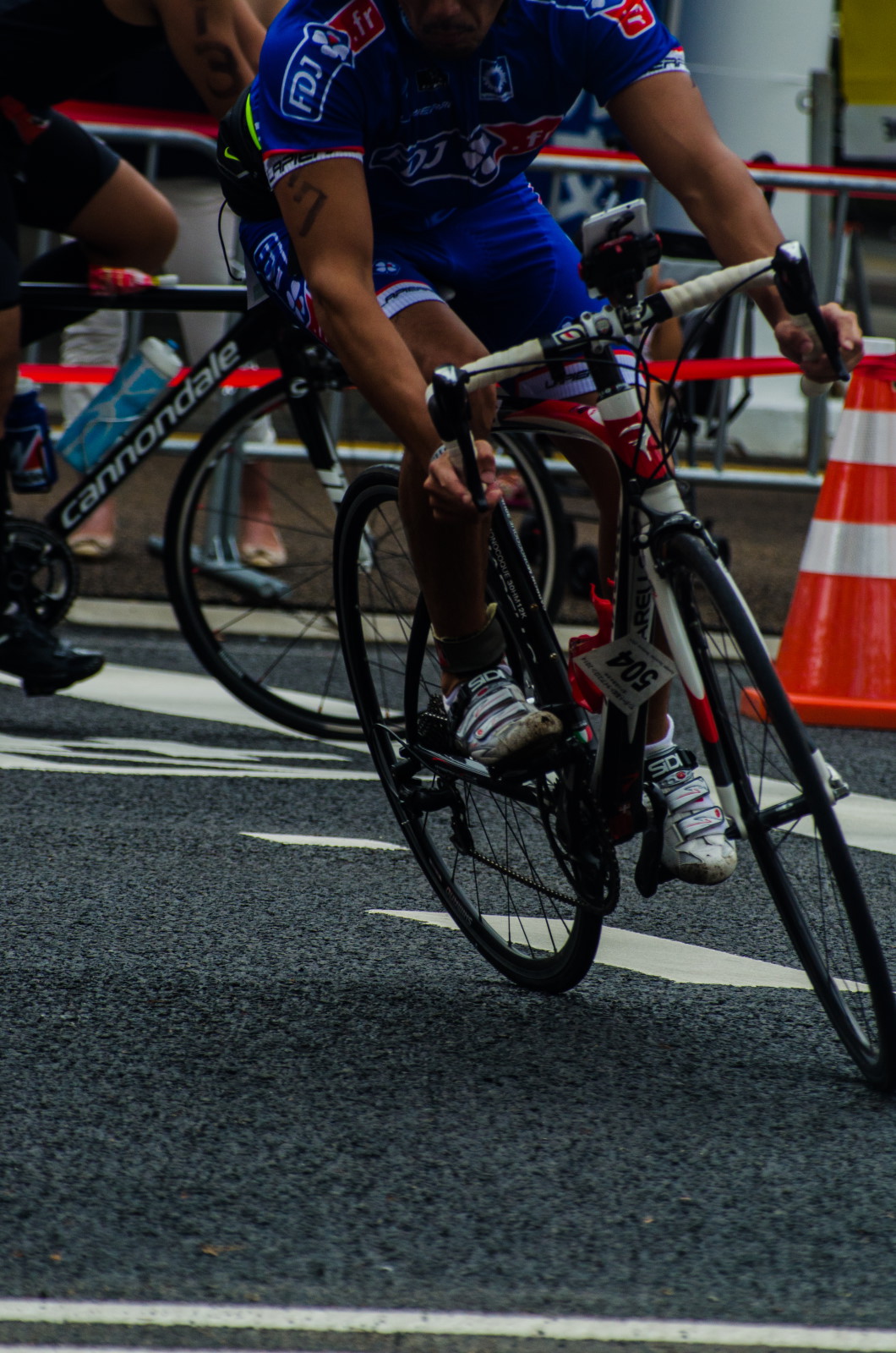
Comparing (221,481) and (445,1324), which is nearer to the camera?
(445,1324)

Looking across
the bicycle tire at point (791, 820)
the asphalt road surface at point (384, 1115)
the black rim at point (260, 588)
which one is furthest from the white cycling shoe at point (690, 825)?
the black rim at point (260, 588)

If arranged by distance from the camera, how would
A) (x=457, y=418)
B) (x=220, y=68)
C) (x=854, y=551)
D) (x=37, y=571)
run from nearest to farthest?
1. (x=457, y=418)
2. (x=220, y=68)
3. (x=37, y=571)
4. (x=854, y=551)

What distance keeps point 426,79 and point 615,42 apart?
0.29 metres

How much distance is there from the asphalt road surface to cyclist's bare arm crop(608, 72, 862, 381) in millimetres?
1178

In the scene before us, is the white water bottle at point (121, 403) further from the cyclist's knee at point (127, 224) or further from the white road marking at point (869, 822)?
the white road marking at point (869, 822)

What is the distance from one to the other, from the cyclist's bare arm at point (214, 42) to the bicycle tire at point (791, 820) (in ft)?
8.78

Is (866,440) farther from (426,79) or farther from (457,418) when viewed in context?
(457,418)

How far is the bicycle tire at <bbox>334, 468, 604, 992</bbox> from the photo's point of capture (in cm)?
301

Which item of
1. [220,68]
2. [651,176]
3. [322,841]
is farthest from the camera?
[651,176]

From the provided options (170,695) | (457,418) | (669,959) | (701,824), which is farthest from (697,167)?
(170,695)

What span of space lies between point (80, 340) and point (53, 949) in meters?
4.20

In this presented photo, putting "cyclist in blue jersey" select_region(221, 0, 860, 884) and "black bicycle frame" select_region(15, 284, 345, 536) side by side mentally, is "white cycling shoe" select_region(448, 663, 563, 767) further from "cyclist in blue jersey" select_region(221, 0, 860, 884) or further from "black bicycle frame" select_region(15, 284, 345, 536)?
"black bicycle frame" select_region(15, 284, 345, 536)

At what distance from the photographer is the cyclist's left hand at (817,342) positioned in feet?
8.35

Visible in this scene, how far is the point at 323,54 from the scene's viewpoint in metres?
2.80
